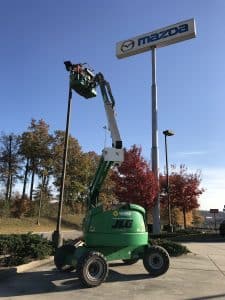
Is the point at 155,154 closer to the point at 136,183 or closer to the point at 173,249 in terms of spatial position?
the point at 136,183

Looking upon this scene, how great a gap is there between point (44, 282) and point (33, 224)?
31.5m

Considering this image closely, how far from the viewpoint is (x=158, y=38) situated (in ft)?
113

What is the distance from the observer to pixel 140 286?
10.4 metres

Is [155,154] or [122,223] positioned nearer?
[122,223]

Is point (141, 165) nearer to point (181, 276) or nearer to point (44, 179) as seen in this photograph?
point (181, 276)

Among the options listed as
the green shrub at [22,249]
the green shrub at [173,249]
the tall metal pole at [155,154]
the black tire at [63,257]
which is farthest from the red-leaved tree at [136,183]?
the black tire at [63,257]

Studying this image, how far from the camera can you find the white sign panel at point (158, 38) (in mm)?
33750

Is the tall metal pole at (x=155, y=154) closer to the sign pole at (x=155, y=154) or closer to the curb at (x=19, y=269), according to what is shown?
the sign pole at (x=155, y=154)

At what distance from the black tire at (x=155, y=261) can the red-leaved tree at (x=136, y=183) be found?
18.3 meters

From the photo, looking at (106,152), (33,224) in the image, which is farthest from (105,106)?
(33,224)

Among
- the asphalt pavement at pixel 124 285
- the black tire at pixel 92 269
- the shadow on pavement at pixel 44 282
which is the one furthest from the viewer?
the black tire at pixel 92 269

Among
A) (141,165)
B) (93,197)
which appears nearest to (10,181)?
(141,165)

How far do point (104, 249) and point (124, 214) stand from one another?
3.53 feet

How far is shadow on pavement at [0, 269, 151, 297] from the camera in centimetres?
970
